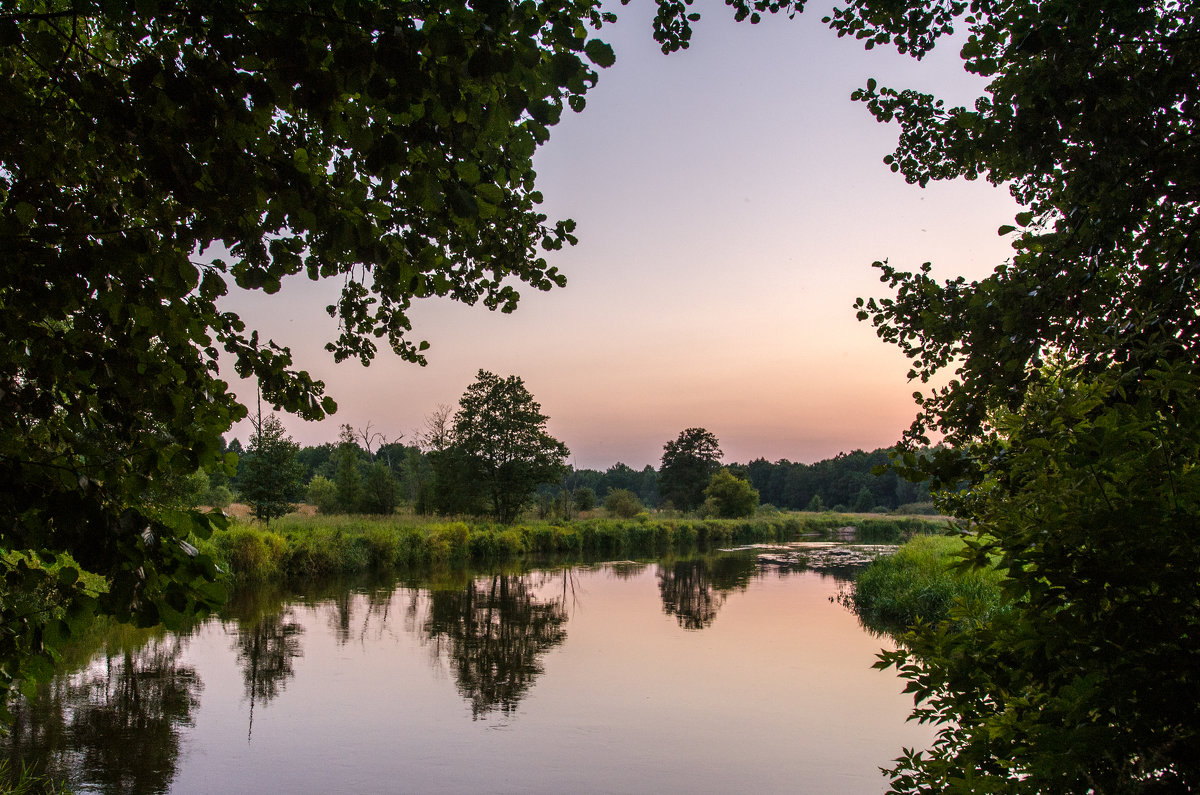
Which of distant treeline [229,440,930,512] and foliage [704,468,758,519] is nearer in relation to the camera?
foliage [704,468,758,519]

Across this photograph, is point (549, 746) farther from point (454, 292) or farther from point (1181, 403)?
point (1181, 403)

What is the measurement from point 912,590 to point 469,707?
394 inches

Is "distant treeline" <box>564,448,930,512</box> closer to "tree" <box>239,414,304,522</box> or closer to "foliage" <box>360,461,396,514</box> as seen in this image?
"foliage" <box>360,461,396,514</box>

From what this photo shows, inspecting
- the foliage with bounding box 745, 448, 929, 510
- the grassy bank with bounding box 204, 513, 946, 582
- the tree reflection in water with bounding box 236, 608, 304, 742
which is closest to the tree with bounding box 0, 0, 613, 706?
the grassy bank with bounding box 204, 513, 946, 582

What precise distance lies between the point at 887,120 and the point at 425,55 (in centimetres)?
319

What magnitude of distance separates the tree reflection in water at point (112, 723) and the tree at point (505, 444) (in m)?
26.9

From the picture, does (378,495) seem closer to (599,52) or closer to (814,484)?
(599,52)

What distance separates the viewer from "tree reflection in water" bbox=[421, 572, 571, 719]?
8.94 m

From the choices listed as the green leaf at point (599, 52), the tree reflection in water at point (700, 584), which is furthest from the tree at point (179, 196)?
the tree reflection in water at point (700, 584)

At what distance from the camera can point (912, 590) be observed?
1365 cm

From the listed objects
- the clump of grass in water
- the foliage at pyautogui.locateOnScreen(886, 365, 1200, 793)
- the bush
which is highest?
the foliage at pyautogui.locateOnScreen(886, 365, 1200, 793)

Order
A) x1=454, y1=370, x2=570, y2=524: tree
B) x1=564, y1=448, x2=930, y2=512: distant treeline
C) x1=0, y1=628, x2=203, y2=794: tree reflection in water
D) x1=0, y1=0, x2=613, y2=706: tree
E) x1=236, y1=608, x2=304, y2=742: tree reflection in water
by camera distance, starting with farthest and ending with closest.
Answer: x1=564, y1=448, x2=930, y2=512: distant treeline, x1=454, y1=370, x2=570, y2=524: tree, x1=236, y1=608, x2=304, y2=742: tree reflection in water, x1=0, y1=628, x2=203, y2=794: tree reflection in water, x1=0, y1=0, x2=613, y2=706: tree

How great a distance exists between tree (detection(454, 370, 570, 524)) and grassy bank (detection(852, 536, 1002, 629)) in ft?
71.2

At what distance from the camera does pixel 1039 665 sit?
74.0 inches
